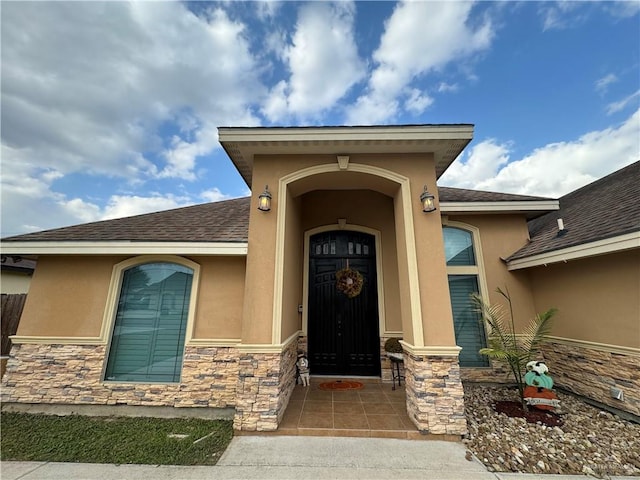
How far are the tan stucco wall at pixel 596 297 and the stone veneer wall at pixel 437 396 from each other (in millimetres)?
2668

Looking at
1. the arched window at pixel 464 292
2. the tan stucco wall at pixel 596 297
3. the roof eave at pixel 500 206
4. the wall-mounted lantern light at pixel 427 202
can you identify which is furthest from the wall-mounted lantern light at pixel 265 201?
the tan stucco wall at pixel 596 297

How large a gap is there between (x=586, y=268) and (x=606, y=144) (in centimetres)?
658

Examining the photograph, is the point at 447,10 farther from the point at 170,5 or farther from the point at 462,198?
the point at 170,5

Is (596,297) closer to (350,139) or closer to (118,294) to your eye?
(350,139)

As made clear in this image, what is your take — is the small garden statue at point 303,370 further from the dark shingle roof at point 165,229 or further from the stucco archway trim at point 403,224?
the dark shingle roof at point 165,229

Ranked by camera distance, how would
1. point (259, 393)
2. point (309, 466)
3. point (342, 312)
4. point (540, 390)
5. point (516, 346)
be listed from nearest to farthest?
point (309, 466) → point (259, 393) → point (540, 390) → point (516, 346) → point (342, 312)

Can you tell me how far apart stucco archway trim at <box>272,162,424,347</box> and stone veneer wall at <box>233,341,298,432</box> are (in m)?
0.32

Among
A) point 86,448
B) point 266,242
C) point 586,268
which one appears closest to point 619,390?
point 586,268

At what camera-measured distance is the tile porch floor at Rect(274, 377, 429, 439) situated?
289 cm

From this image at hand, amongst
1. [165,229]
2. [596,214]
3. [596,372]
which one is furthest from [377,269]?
[165,229]

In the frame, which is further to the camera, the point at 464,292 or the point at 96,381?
the point at 464,292

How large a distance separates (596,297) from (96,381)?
8194mm

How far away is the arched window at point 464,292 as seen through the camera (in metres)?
4.77

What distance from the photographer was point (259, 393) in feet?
9.85
